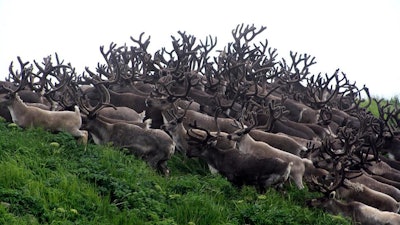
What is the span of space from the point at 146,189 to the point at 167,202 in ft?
1.27

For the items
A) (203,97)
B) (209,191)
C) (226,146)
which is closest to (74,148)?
(209,191)

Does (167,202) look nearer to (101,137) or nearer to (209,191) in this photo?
(209,191)

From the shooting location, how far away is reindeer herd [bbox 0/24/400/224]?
1133 centimetres

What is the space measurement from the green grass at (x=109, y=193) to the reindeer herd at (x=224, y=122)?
1.41ft

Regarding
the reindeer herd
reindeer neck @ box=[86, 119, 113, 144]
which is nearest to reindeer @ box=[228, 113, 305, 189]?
the reindeer herd

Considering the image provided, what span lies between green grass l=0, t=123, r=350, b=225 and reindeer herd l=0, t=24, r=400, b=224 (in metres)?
0.43

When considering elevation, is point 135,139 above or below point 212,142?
below

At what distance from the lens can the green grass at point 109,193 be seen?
8375 millimetres

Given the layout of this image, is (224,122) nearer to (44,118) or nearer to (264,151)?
(264,151)

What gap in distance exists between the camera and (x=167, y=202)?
9.69 m

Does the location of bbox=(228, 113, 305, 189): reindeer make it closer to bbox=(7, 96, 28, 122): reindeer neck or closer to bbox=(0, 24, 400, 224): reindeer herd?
Result: bbox=(0, 24, 400, 224): reindeer herd

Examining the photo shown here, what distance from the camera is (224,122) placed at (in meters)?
13.7

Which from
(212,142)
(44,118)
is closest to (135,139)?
(212,142)

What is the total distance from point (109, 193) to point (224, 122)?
15.9 feet
